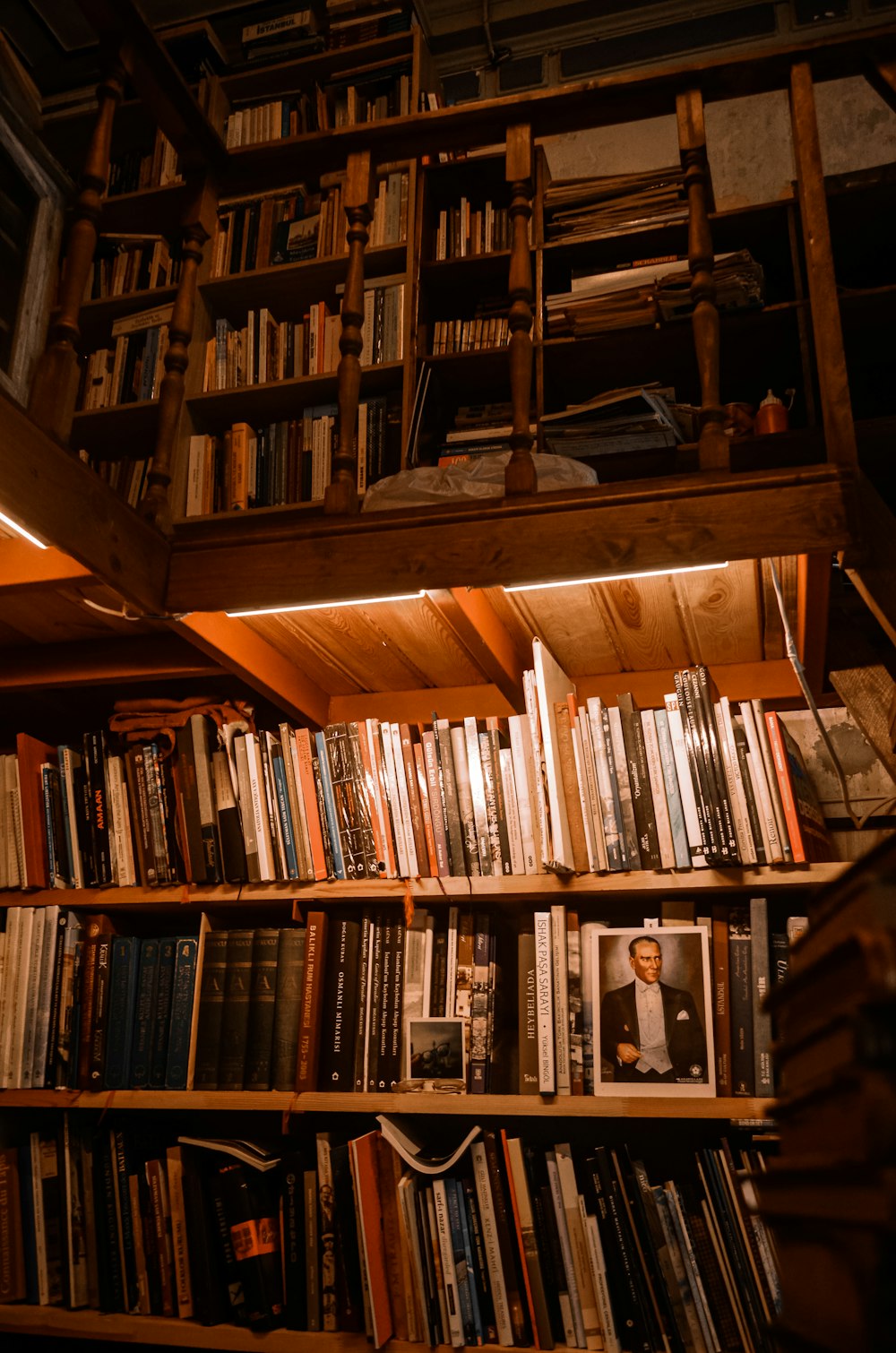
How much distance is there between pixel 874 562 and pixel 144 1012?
1.50 m

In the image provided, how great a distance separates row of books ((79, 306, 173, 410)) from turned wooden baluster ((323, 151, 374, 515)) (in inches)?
43.0

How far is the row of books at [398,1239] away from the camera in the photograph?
146 cm

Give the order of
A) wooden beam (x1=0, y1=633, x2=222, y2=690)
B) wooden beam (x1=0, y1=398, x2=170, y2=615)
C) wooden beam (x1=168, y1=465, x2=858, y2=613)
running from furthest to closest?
wooden beam (x1=0, y1=633, x2=222, y2=690)
wooden beam (x1=168, y1=465, x2=858, y2=613)
wooden beam (x1=0, y1=398, x2=170, y2=615)

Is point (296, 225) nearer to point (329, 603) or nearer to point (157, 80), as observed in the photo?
point (157, 80)

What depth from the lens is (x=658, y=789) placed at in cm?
162

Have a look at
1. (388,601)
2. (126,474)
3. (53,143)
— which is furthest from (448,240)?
(53,143)

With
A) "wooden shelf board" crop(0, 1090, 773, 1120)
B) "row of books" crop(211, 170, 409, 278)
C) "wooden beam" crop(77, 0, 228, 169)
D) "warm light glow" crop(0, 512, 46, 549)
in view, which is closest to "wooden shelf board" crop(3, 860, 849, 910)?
"wooden shelf board" crop(0, 1090, 773, 1120)

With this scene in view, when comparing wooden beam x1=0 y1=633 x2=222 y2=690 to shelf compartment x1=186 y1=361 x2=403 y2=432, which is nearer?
wooden beam x1=0 y1=633 x2=222 y2=690

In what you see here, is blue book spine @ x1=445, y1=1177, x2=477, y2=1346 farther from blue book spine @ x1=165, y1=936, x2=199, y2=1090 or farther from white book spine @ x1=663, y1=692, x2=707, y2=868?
white book spine @ x1=663, y1=692, x2=707, y2=868

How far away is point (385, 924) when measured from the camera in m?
1.77

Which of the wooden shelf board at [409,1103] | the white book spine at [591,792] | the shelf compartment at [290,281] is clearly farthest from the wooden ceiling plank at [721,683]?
the shelf compartment at [290,281]

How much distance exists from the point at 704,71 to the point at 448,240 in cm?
95

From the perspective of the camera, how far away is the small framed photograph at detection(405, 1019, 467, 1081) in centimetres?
163

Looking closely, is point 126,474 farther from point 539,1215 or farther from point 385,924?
point 539,1215
